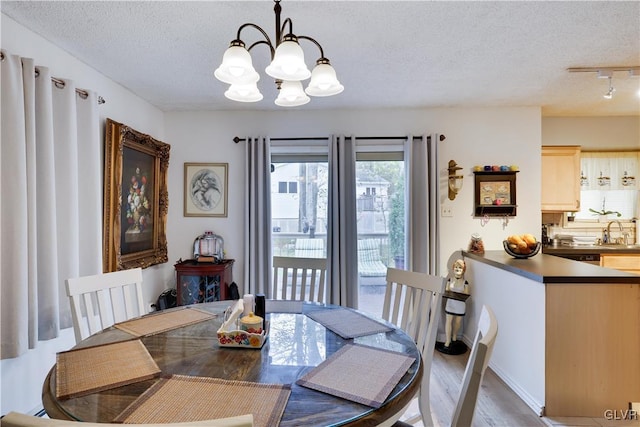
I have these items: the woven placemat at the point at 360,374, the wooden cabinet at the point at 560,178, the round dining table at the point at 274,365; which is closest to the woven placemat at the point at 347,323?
the round dining table at the point at 274,365

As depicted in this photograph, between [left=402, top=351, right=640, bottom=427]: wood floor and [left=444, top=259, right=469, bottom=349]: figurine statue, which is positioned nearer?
[left=402, top=351, right=640, bottom=427]: wood floor

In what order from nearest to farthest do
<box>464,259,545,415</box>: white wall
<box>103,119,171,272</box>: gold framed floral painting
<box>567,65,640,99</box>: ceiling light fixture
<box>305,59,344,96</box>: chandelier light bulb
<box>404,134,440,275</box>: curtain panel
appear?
<box>305,59,344,96</box>: chandelier light bulb → <box>464,259,545,415</box>: white wall → <box>567,65,640,99</box>: ceiling light fixture → <box>103,119,171,272</box>: gold framed floral painting → <box>404,134,440,275</box>: curtain panel

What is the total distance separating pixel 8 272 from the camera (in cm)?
175

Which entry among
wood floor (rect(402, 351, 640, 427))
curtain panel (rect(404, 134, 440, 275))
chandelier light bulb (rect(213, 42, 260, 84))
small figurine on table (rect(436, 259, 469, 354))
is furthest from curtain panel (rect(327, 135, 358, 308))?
chandelier light bulb (rect(213, 42, 260, 84))

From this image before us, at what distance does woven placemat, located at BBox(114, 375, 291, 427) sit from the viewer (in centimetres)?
85

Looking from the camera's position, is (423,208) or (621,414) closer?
(621,414)

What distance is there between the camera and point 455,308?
3006 mm

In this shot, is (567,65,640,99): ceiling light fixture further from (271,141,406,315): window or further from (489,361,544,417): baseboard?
(489,361,544,417): baseboard

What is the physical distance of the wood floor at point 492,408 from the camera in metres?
2.03

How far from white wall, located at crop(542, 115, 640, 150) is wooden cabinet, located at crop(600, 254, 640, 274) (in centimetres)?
128

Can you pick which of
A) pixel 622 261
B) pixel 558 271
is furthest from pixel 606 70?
pixel 622 261

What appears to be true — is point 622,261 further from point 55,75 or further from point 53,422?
point 55,75

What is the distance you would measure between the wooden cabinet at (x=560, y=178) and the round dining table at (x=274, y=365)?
3.16 metres

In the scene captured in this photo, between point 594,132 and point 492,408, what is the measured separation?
3.44 meters
